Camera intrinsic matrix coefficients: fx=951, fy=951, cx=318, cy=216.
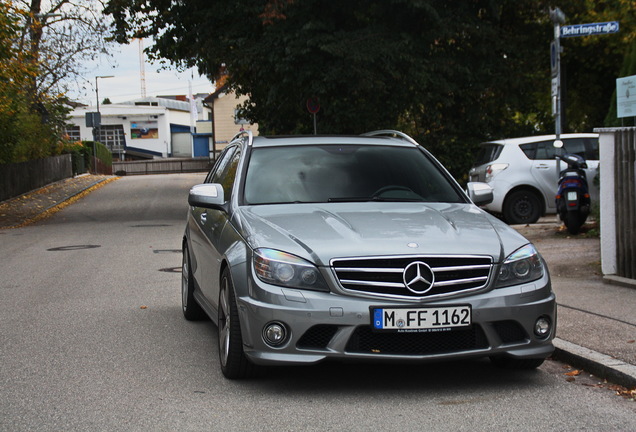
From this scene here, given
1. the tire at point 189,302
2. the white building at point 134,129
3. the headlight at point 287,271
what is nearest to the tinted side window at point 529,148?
the tire at point 189,302

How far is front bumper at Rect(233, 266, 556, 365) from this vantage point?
210 inches

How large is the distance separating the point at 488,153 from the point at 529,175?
101 centimetres

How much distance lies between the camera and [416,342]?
5.46m

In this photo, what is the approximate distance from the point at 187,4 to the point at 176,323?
1608cm

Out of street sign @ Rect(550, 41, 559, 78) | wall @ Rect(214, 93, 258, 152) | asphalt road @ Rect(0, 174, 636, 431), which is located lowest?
asphalt road @ Rect(0, 174, 636, 431)

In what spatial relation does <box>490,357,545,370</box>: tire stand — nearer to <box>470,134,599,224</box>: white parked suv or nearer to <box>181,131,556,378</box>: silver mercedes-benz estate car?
<box>181,131,556,378</box>: silver mercedes-benz estate car

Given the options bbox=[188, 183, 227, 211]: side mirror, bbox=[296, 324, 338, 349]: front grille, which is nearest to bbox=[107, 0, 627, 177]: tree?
bbox=[188, 183, 227, 211]: side mirror

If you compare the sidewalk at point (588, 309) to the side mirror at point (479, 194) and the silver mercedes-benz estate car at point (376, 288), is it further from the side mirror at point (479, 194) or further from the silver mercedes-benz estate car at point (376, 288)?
the side mirror at point (479, 194)

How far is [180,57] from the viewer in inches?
971

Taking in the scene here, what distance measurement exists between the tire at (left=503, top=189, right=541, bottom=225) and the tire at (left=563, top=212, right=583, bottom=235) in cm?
316

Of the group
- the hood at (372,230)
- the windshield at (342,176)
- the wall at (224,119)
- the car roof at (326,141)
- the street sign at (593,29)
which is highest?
the wall at (224,119)

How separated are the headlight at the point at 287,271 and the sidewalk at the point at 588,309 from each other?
192cm

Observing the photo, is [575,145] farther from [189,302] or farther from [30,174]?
[30,174]

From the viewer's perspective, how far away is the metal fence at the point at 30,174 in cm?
2945
